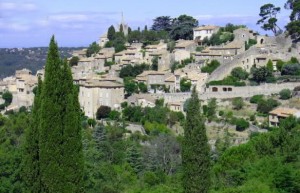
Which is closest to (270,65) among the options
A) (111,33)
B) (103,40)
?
(111,33)

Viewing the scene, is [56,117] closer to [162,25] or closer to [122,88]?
[122,88]

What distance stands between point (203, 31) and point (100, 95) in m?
19.3

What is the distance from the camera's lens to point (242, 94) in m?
50.8

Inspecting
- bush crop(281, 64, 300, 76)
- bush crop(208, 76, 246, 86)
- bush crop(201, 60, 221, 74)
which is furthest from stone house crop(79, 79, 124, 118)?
bush crop(281, 64, 300, 76)

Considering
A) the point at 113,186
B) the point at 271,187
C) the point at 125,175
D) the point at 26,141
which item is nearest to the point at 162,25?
the point at 125,175

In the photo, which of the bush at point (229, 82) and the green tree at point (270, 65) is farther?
the green tree at point (270, 65)

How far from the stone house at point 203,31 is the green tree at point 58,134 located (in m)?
51.8

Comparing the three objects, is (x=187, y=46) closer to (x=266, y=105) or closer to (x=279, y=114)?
(x=266, y=105)

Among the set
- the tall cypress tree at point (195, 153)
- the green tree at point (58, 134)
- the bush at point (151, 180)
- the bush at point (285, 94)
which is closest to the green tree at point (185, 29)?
A: the bush at point (285, 94)

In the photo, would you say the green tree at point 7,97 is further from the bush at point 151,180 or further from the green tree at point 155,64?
the bush at point 151,180

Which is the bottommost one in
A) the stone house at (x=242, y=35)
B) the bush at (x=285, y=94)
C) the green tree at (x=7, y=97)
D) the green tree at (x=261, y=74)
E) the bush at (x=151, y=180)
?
the bush at (x=151, y=180)

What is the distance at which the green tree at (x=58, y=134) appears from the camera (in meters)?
15.6

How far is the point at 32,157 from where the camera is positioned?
54.2ft

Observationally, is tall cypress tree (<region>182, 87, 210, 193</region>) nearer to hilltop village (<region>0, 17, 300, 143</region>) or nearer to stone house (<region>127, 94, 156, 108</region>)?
hilltop village (<region>0, 17, 300, 143</region>)
